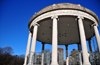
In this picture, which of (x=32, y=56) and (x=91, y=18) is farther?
(x=91, y=18)

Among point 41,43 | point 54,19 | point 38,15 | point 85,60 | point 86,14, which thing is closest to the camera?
point 85,60

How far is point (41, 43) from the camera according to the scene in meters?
38.4

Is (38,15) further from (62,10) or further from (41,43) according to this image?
(41,43)

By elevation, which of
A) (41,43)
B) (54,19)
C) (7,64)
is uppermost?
(54,19)

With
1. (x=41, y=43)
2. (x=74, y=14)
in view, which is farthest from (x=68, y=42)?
(x=74, y=14)

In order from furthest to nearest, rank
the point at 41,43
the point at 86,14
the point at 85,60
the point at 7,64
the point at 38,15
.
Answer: the point at 7,64 < the point at 41,43 < the point at 38,15 < the point at 86,14 < the point at 85,60

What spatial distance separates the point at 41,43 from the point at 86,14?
24.0 meters

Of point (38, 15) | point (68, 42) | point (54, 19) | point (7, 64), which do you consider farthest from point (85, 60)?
point (7, 64)

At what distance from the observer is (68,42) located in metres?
39.3

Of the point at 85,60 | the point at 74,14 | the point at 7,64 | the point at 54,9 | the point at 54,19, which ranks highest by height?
the point at 54,9

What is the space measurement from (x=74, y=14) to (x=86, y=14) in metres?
3.66

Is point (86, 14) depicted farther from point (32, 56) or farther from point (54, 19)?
point (32, 56)

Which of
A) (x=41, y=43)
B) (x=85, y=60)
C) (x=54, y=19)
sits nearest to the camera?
(x=85, y=60)

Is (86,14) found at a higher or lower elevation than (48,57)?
higher
